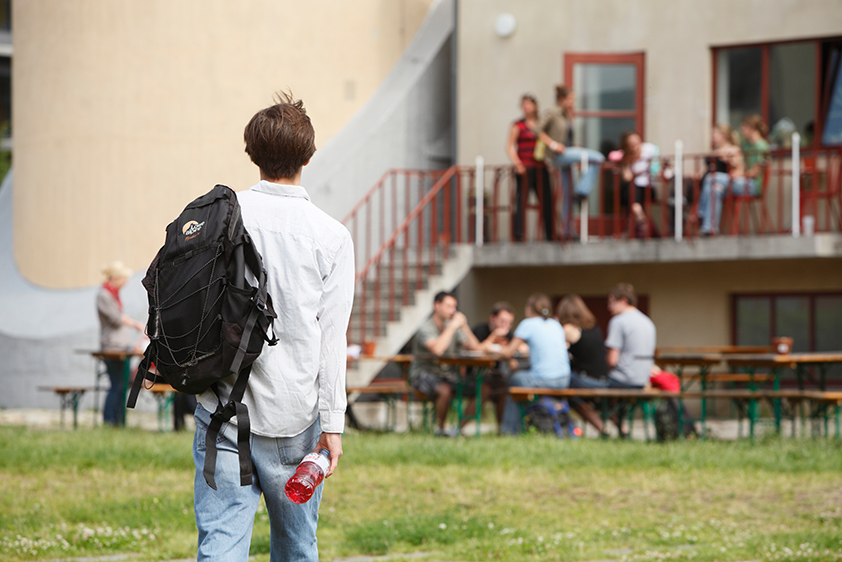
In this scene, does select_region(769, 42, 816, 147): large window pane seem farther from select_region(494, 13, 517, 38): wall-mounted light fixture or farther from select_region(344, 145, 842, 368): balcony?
select_region(494, 13, 517, 38): wall-mounted light fixture

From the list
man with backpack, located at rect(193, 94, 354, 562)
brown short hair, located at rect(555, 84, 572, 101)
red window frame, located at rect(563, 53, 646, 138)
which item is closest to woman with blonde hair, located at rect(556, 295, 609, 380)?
brown short hair, located at rect(555, 84, 572, 101)

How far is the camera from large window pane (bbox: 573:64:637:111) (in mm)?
14633

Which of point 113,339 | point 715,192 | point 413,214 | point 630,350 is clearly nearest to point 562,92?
point 715,192

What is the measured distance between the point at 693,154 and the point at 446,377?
5615 mm

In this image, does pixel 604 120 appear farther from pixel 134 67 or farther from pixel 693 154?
pixel 134 67

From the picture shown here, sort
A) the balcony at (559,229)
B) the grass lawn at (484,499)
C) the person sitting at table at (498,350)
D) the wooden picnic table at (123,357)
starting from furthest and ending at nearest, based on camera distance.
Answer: the balcony at (559,229) < the person sitting at table at (498,350) < the wooden picnic table at (123,357) < the grass lawn at (484,499)

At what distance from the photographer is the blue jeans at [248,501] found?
293 centimetres

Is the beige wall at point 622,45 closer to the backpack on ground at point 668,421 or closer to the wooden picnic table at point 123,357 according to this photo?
the backpack on ground at point 668,421

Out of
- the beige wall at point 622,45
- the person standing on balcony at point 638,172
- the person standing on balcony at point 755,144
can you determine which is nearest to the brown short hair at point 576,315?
the person standing on balcony at point 638,172

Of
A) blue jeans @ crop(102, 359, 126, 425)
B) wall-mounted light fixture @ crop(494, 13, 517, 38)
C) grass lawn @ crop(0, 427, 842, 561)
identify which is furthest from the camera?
wall-mounted light fixture @ crop(494, 13, 517, 38)

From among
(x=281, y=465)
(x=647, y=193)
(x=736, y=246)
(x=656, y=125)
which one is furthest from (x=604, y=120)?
(x=281, y=465)

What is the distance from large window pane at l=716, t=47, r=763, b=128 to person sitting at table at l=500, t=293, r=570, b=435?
576cm

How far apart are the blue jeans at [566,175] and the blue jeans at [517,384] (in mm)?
4000

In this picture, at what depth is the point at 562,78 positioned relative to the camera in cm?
1478
